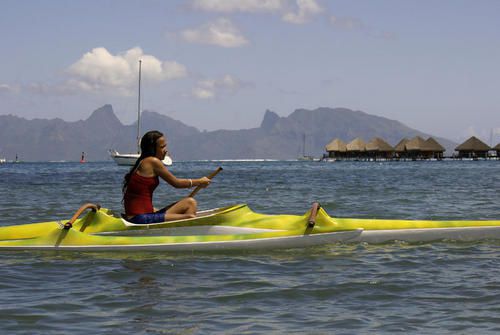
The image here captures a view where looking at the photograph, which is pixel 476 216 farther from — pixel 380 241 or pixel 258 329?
pixel 258 329

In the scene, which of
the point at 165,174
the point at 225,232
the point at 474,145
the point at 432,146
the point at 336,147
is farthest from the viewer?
the point at 336,147

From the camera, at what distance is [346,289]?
7.16 m

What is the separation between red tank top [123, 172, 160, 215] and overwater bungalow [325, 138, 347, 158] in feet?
359

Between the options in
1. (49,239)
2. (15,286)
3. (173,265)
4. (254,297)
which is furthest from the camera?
(49,239)

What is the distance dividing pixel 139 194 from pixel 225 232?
1393 mm

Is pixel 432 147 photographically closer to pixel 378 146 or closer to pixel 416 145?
pixel 416 145

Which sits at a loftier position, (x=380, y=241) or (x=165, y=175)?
(x=165, y=175)

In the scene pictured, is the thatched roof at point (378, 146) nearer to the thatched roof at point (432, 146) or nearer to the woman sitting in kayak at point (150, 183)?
the thatched roof at point (432, 146)

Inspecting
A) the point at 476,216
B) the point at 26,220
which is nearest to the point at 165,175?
the point at 26,220

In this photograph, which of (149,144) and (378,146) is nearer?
(149,144)

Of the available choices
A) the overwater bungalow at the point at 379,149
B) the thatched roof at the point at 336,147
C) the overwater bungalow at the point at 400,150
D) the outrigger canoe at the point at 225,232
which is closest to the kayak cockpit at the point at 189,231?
the outrigger canoe at the point at 225,232

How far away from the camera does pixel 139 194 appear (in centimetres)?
A: 913

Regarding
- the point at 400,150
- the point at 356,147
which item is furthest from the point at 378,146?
the point at 400,150

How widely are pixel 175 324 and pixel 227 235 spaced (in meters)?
3.72
